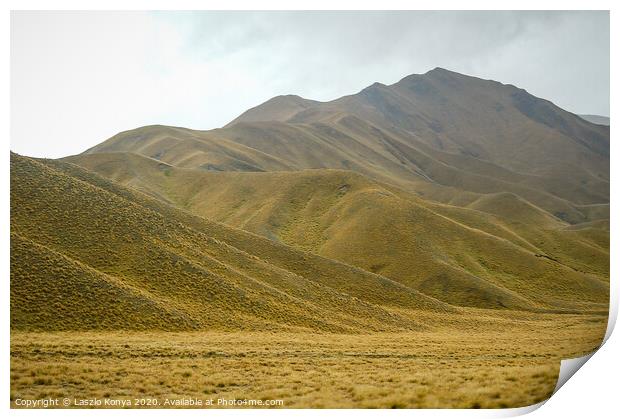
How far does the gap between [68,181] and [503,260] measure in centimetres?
8251

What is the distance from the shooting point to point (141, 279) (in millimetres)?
44812

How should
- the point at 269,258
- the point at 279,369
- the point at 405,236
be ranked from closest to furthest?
the point at 279,369 → the point at 269,258 → the point at 405,236

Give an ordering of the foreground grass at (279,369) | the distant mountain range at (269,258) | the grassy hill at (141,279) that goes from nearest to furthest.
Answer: the foreground grass at (279,369) < the grassy hill at (141,279) < the distant mountain range at (269,258)

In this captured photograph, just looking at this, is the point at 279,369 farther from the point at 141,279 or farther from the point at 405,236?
the point at 405,236

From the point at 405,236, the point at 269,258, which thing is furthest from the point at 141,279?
the point at 405,236

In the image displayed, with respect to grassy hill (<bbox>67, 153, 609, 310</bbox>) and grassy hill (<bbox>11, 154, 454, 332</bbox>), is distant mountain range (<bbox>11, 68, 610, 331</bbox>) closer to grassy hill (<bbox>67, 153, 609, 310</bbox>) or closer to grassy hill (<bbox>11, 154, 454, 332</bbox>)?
grassy hill (<bbox>11, 154, 454, 332</bbox>)

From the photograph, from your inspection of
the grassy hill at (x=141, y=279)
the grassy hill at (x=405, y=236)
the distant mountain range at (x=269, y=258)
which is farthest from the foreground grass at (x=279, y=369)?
the grassy hill at (x=405, y=236)

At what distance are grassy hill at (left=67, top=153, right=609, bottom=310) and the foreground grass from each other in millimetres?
47560

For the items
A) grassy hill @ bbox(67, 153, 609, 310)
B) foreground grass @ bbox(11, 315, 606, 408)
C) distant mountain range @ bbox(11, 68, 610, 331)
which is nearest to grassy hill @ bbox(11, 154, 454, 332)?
distant mountain range @ bbox(11, 68, 610, 331)

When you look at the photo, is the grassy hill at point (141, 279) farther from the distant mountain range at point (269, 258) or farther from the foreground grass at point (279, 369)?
the foreground grass at point (279, 369)

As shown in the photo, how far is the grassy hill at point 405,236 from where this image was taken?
284ft

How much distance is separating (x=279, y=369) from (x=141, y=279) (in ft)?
74.9

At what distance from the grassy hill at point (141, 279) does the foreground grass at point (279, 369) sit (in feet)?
11.5
